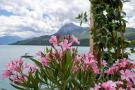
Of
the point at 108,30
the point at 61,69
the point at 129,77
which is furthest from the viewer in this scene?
the point at 108,30

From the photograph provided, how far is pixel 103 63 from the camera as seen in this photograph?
261cm

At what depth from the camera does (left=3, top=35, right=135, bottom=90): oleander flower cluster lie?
84.8 inches

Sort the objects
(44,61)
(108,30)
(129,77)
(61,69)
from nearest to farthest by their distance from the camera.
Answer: (129,77) → (61,69) → (44,61) → (108,30)

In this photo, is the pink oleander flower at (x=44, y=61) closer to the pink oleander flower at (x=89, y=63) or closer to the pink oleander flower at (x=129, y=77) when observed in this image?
the pink oleander flower at (x=89, y=63)

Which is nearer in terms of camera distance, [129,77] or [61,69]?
[129,77]

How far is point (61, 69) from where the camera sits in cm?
216

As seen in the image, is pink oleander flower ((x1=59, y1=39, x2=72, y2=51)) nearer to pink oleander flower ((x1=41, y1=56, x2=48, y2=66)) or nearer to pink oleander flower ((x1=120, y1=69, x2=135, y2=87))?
pink oleander flower ((x1=41, y1=56, x2=48, y2=66))

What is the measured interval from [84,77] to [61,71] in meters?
0.16

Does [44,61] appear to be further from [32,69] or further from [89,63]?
[89,63]

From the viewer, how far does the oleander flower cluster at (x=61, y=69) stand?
7.07 ft

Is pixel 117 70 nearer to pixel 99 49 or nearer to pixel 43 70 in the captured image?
pixel 43 70

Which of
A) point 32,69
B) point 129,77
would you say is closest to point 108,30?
point 32,69

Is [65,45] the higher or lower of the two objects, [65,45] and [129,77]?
the higher

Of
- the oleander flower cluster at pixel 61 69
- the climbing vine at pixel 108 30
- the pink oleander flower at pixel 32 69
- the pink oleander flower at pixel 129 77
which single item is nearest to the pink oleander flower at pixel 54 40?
the oleander flower cluster at pixel 61 69
